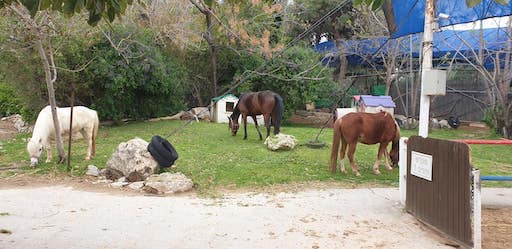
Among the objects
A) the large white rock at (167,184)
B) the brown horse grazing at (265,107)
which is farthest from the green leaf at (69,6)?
the brown horse grazing at (265,107)

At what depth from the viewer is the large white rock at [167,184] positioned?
7.01 meters

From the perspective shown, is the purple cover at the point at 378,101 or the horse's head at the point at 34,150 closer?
the horse's head at the point at 34,150

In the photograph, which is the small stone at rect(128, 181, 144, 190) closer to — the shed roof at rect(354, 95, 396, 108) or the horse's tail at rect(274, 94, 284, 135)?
the horse's tail at rect(274, 94, 284, 135)

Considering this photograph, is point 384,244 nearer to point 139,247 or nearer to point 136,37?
point 139,247

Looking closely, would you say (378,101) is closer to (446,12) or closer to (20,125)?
(446,12)

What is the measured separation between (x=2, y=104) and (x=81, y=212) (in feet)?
64.0

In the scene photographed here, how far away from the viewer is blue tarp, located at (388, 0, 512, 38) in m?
7.61

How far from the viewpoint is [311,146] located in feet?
36.2

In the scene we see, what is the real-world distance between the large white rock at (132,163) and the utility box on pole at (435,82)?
472 centimetres

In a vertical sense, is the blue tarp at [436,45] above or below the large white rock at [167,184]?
above

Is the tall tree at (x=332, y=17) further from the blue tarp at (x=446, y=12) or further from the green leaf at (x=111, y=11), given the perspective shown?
the green leaf at (x=111, y=11)

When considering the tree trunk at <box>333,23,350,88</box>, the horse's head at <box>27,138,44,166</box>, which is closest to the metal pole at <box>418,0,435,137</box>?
the horse's head at <box>27,138,44,166</box>

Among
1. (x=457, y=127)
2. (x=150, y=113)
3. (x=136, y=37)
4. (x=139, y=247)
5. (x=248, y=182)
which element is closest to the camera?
(x=139, y=247)

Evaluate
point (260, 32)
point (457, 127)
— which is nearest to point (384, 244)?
point (260, 32)
